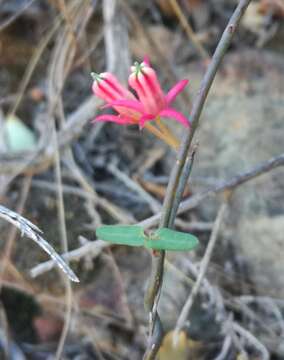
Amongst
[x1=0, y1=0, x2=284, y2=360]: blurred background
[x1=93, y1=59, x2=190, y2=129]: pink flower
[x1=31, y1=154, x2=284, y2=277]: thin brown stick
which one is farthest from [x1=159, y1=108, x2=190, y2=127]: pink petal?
[x1=0, y1=0, x2=284, y2=360]: blurred background

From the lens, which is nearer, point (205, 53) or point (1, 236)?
point (1, 236)

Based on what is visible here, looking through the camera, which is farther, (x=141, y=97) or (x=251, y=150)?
(x=251, y=150)

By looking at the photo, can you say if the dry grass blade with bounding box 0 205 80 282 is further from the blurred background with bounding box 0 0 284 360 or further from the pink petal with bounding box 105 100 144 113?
the blurred background with bounding box 0 0 284 360

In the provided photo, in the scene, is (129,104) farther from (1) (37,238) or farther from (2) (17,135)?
(2) (17,135)

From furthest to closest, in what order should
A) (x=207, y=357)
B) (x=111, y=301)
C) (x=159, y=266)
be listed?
(x=111, y=301)
(x=207, y=357)
(x=159, y=266)

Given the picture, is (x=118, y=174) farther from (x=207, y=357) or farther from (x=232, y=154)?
(x=207, y=357)

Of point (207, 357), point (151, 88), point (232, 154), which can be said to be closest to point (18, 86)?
point (232, 154)

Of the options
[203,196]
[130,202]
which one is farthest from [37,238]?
[130,202]
